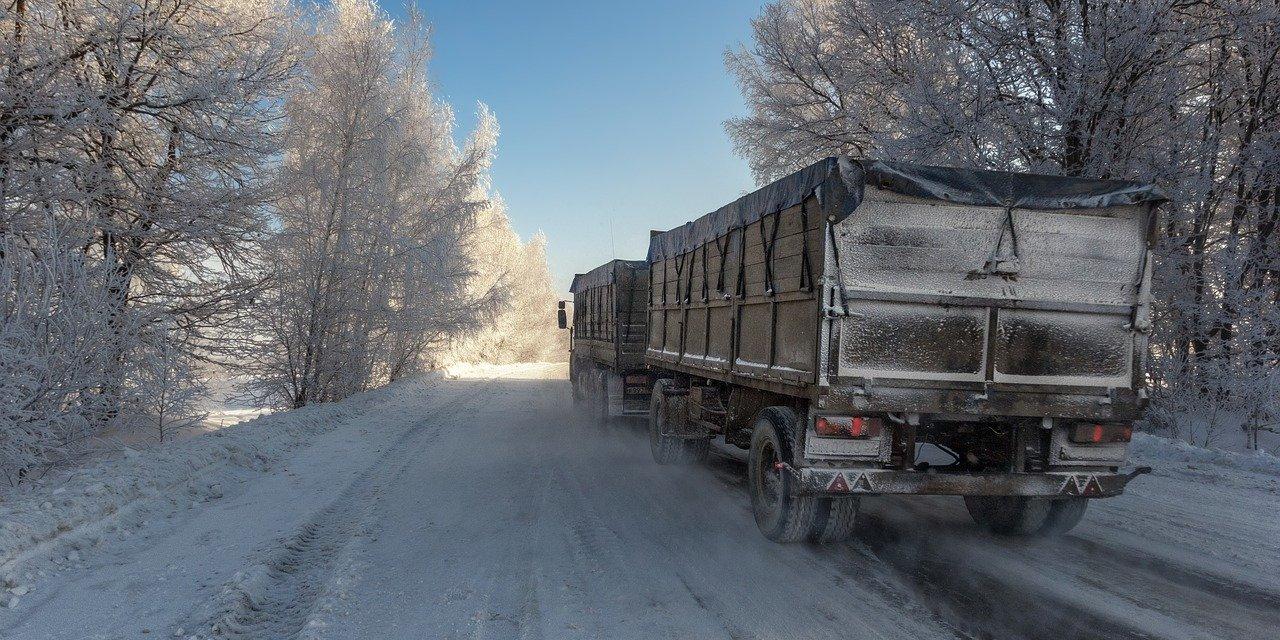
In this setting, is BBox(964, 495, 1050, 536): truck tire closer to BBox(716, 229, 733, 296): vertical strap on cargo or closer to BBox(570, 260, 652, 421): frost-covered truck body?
BBox(716, 229, 733, 296): vertical strap on cargo

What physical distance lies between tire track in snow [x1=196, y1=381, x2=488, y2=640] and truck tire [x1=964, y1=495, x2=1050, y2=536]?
480cm

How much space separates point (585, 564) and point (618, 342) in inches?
248

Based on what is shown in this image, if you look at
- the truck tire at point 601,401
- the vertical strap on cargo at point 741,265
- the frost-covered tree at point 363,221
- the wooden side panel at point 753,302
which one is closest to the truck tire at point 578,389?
the truck tire at point 601,401

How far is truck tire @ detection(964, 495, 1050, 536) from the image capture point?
5.19 meters

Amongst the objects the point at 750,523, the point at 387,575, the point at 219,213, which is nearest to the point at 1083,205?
the point at 750,523

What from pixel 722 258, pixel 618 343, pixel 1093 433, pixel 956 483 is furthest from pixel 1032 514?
pixel 618 343

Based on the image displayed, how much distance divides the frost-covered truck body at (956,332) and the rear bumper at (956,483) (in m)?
0.01

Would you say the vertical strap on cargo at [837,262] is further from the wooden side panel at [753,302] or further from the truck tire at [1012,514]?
the truck tire at [1012,514]

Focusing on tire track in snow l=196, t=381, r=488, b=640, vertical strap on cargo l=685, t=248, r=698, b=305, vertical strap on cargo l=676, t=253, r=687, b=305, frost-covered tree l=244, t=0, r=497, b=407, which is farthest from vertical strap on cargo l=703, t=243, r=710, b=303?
frost-covered tree l=244, t=0, r=497, b=407

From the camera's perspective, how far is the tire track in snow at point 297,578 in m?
3.44

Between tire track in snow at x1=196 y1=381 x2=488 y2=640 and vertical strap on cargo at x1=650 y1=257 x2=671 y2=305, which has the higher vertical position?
vertical strap on cargo at x1=650 y1=257 x2=671 y2=305

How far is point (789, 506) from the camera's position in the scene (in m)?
4.81

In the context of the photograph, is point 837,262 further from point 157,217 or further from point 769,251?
point 157,217

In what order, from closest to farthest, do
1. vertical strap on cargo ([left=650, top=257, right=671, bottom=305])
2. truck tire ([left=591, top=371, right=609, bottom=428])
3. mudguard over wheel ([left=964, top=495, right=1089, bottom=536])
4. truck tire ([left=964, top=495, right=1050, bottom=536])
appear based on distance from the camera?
mudguard over wheel ([left=964, top=495, right=1089, bottom=536]), truck tire ([left=964, top=495, right=1050, bottom=536]), vertical strap on cargo ([left=650, top=257, right=671, bottom=305]), truck tire ([left=591, top=371, right=609, bottom=428])
